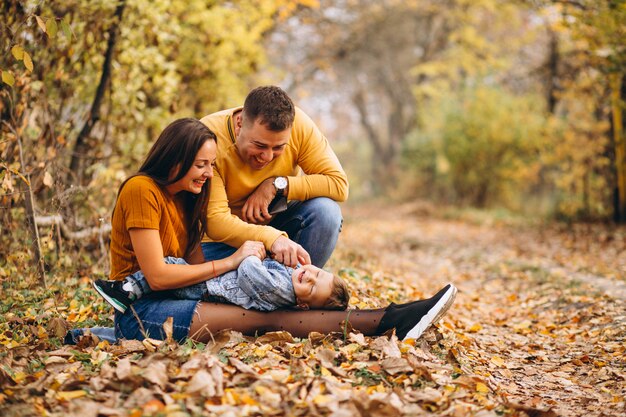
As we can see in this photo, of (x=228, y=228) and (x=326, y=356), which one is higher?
(x=228, y=228)

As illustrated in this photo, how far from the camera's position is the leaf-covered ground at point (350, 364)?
2566 millimetres

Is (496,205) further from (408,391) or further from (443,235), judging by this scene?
(408,391)

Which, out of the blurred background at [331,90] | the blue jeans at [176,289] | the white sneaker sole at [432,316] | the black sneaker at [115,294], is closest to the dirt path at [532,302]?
the white sneaker sole at [432,316]

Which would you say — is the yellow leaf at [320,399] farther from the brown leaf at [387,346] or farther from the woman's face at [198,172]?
the woman's face at [198,172]

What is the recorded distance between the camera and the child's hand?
350 centimetres

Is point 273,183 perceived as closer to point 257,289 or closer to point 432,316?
point 257,289

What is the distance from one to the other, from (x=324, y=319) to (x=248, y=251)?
0.59 metres

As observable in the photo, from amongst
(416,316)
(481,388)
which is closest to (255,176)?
(416,316)

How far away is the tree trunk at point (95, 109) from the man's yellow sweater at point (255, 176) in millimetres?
1901

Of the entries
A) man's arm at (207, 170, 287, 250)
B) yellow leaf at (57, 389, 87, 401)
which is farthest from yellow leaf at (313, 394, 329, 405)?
man's arm at (207, 170, 287, 250)

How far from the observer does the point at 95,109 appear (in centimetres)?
561

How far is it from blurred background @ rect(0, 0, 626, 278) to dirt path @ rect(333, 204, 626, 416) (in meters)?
2.33

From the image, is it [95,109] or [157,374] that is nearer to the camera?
[157,374]

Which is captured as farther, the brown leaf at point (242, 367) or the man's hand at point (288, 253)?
the man's hand at point (288, 253)
